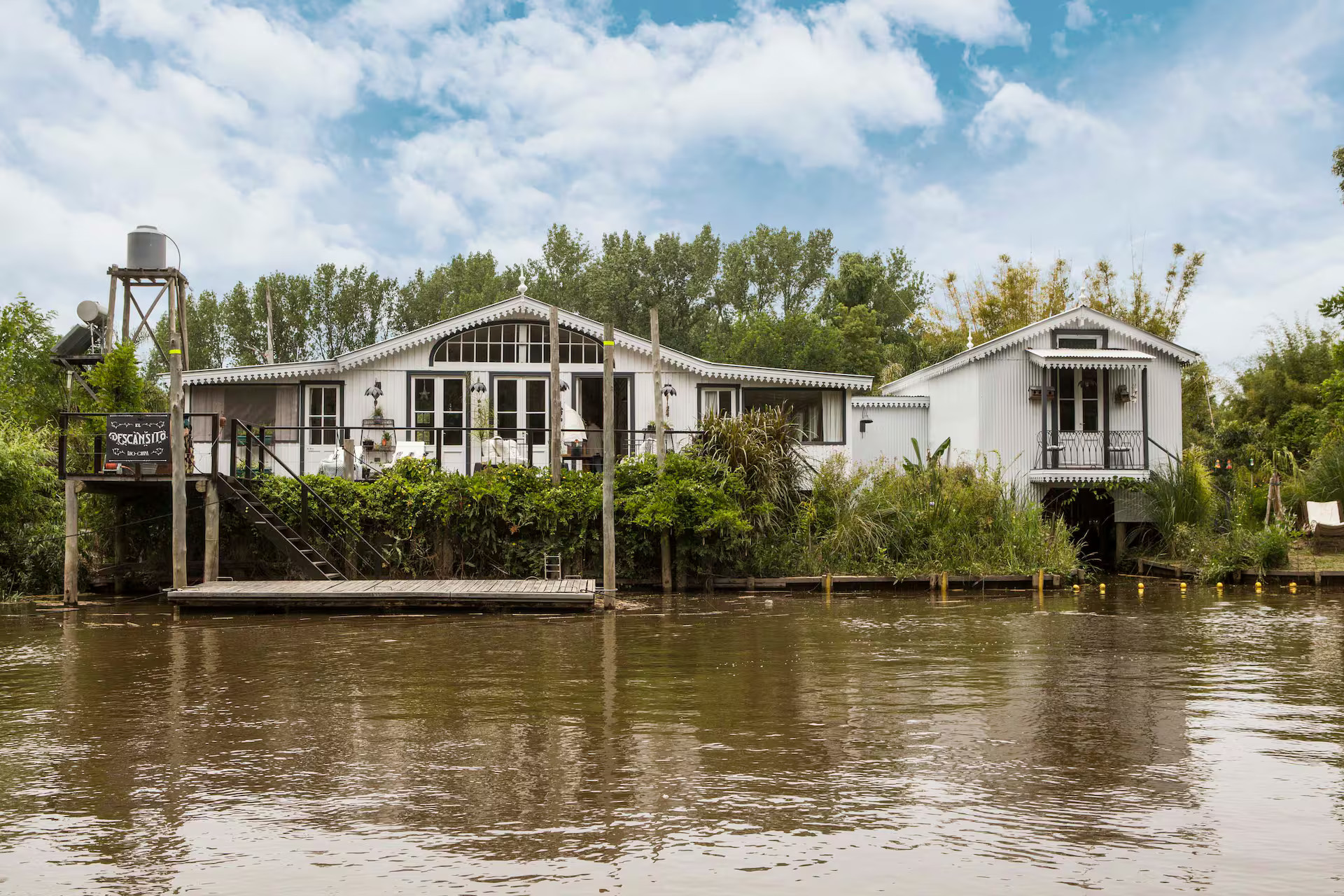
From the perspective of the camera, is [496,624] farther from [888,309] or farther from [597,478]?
[888,309]

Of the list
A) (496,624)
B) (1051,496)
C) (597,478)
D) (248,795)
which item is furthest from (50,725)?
(1051,496)

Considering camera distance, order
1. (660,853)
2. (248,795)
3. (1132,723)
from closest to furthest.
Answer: (660,853)
(248,795)
(1132,723)

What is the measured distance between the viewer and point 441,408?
27.1 m

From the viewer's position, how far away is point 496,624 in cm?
1777

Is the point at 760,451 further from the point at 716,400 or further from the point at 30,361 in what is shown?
the point at 30,361

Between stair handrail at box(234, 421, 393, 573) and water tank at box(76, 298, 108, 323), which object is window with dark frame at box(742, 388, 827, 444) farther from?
water tank at box(76, 298, 108, 323)

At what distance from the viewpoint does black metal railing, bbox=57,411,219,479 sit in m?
20.4

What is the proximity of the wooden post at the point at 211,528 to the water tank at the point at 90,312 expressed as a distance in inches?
460

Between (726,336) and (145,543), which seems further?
(726,336)

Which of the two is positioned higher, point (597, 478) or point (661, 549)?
point (597, 478)

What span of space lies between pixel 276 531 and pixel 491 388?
779 cm

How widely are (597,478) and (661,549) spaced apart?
2003mm

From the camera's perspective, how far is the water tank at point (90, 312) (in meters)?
29.8

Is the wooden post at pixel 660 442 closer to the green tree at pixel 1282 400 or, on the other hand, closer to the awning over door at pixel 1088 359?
the awning over door at pixel 1088 359
